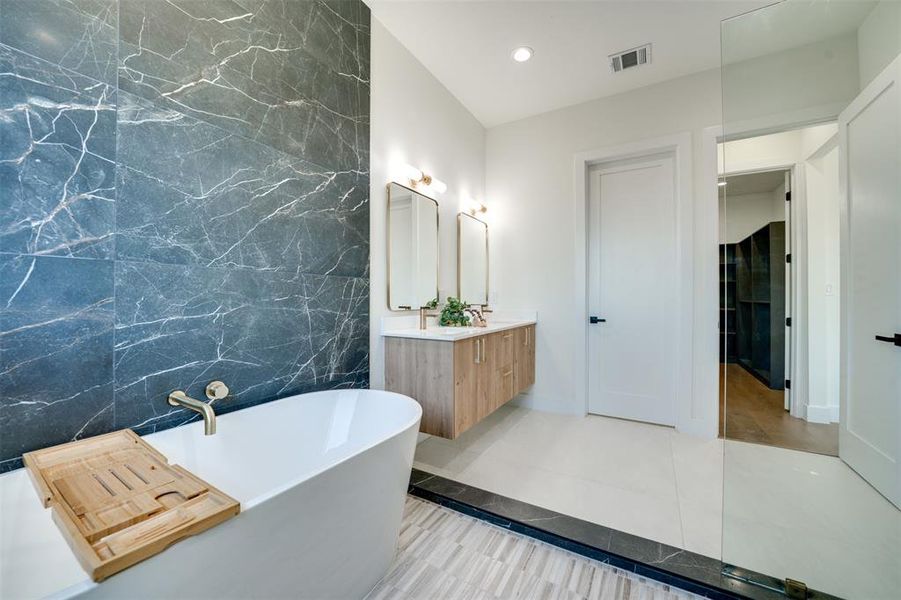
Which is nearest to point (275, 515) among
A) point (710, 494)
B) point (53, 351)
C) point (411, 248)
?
point (53, 351)

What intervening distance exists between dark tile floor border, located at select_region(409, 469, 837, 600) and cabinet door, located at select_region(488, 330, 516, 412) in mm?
820

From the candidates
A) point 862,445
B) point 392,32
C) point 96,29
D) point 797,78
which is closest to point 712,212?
point 797,78

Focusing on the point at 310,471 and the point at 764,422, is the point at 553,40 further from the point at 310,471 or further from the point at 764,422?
the point at 310,471

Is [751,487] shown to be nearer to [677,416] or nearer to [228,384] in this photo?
[677,416]

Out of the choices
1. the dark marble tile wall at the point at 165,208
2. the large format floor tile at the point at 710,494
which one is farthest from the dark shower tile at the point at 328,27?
the large format floor tile at the point at 710,494

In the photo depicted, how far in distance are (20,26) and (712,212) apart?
12.5 feet

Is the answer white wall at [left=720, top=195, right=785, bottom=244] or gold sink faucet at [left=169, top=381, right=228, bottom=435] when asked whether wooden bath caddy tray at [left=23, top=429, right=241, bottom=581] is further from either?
white wall at [left=720, top=195, right=785, bottom=244]

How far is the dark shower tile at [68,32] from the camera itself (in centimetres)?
106

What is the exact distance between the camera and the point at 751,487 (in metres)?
1.77

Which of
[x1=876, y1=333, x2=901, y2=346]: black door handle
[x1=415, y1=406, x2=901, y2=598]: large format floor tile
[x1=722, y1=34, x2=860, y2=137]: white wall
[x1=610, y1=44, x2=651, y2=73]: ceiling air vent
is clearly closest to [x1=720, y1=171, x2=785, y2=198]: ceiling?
[x1=722, y1=34, x2=860, y2=137]: white wall

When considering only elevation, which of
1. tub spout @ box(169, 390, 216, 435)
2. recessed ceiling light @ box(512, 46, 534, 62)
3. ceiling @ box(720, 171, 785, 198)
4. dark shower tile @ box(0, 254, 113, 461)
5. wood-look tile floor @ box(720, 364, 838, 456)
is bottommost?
wood-look tile floor @ box(720, 364, 838, 456)

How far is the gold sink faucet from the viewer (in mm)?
1241

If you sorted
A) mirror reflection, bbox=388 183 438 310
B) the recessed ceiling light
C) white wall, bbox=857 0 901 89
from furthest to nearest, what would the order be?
the recessed ceiling light < mirror reflection, bbox=388 183 438 310 < white wall, bbox=857 0 901 89

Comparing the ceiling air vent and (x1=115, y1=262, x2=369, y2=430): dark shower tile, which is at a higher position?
the ceiling air vent
